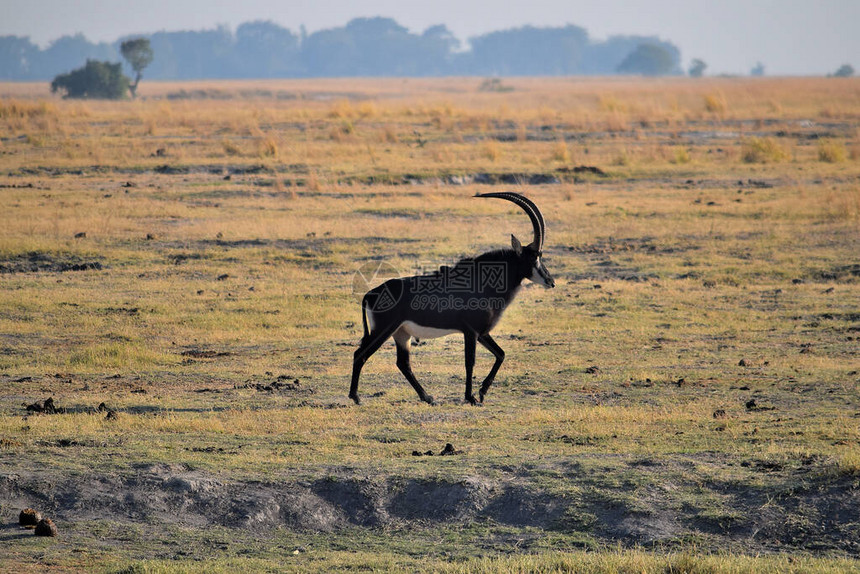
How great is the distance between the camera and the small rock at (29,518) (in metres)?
6.24

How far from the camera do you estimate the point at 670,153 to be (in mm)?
29109

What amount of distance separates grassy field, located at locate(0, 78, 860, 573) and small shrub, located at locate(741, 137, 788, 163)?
165 centimetres

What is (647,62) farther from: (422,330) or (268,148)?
(422,330)

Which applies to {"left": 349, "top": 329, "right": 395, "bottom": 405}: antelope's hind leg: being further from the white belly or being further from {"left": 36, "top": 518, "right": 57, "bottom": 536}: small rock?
{"left": 36, "top": 518, "right": 57, "bottom": 536}: small rock

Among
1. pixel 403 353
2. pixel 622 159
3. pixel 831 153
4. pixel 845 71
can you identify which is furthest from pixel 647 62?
pixel 403 353

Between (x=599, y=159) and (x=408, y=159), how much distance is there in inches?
204

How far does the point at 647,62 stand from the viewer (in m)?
164

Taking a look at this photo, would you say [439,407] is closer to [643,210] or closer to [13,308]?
[13,308]

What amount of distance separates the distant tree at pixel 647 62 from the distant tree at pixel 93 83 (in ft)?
357

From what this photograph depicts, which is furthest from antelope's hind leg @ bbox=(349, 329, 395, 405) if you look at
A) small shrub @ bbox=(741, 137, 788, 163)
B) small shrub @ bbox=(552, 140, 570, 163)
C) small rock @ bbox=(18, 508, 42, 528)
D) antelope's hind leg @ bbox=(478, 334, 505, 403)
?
small shrub @ bbox=(741, 137, 788, 163)

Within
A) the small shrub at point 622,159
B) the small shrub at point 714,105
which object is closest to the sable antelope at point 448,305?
the small shrub at point 622,159

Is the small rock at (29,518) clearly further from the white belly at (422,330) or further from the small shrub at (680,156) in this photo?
the small shrub at (680,156)

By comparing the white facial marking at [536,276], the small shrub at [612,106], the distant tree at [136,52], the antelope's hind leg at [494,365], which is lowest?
the antelope's hind leg at [494,365]

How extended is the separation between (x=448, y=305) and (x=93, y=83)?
6378 cm
